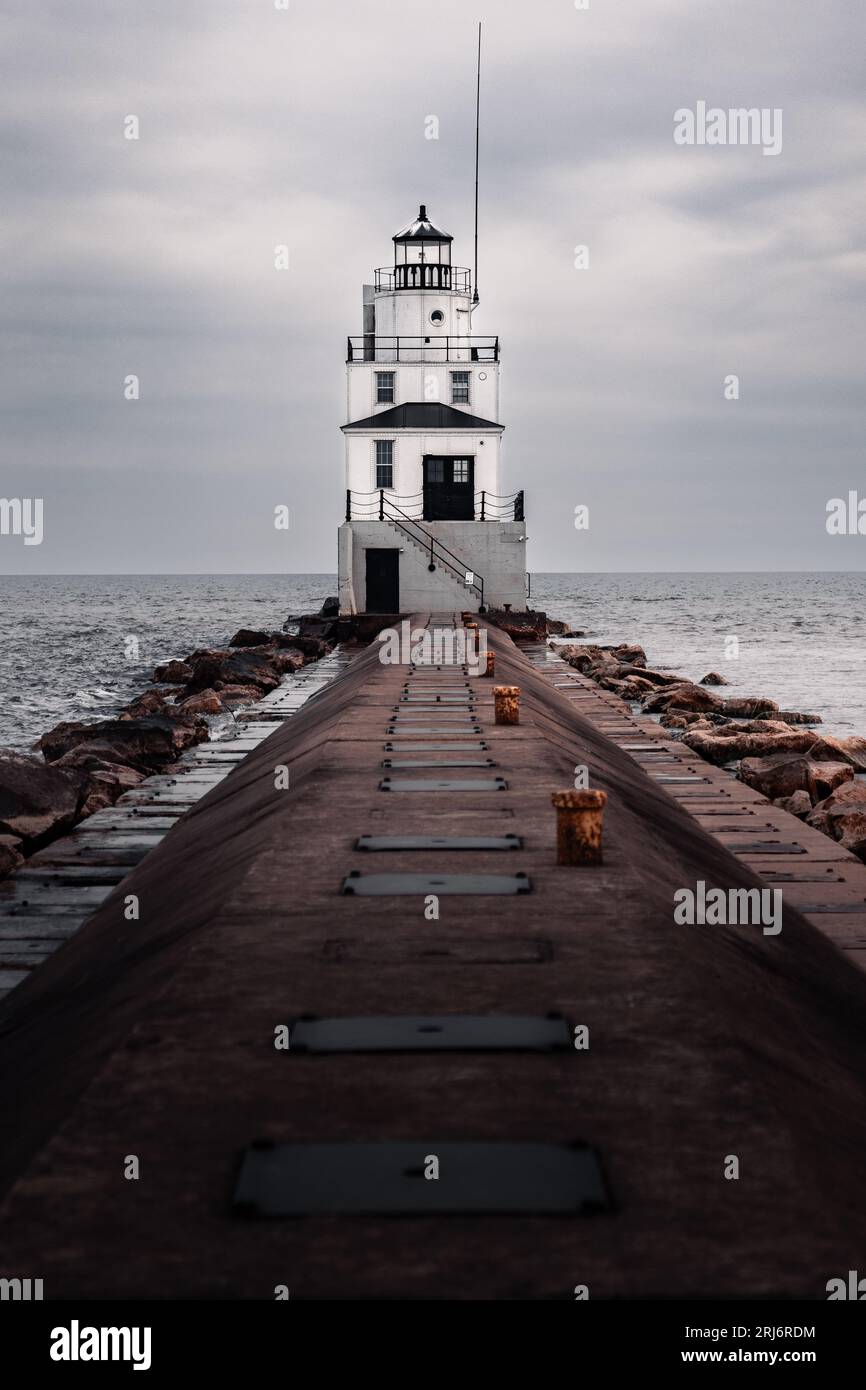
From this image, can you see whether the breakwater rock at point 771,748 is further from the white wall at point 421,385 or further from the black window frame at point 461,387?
the black window frame at point 461,387

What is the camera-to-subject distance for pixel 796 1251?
10.7 ft

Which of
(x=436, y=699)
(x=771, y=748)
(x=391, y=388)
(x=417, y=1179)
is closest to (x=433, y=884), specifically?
(x=417, y=1179)

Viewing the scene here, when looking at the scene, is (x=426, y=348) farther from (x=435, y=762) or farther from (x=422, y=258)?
(x=435, y=762)

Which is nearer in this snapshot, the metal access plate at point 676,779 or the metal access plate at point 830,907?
the metal access plate at point 830,907

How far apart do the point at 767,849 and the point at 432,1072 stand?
827 cm

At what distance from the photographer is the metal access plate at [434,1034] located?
4465 millimetres

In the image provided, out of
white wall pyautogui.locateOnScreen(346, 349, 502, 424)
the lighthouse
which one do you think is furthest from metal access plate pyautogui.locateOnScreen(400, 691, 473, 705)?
white wall pyautogui.locateOnScreen(346, 349, 502, 424)

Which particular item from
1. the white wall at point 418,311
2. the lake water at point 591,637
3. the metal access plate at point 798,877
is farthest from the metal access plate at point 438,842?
the white wall at point 418,311

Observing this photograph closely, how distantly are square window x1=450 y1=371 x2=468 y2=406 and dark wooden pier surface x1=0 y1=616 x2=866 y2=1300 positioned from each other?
3810cm

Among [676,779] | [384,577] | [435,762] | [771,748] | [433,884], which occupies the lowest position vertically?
[771,748]

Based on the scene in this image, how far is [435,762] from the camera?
10.6 m

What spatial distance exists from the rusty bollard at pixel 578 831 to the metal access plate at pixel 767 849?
16.8ft
